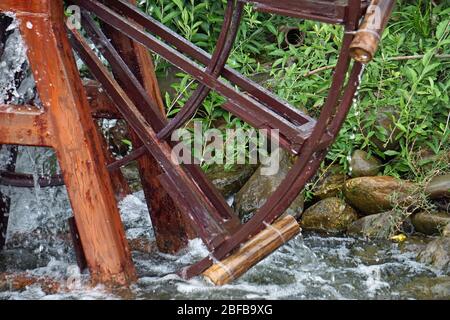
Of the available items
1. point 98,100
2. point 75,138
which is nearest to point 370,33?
point 75,138

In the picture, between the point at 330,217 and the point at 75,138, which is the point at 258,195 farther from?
the point at 75,138

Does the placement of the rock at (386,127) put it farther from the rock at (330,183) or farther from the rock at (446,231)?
the rock at (446,231)

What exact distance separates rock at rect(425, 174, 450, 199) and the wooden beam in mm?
2748

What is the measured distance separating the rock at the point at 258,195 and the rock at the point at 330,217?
89 mm

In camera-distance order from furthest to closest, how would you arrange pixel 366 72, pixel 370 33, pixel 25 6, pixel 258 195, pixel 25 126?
pixel 366 72 → pixel 258 195 → pixel 25 126 → pixel 25 6 → pixel 370 33

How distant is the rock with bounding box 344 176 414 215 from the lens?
5454mm

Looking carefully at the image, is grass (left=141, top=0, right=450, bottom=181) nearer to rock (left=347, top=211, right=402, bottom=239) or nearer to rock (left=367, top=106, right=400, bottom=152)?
rock (left=367, top=106, right=400, bottom=152)

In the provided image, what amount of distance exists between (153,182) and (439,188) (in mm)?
2050

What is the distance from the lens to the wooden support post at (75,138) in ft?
13.1

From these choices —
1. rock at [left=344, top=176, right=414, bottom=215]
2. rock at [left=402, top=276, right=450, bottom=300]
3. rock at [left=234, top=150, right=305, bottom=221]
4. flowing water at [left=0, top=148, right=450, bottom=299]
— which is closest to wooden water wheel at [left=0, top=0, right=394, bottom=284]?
flowing water at [left=0, top=148, right=450, bottom=299]

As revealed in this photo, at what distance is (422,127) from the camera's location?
5684 millimetres

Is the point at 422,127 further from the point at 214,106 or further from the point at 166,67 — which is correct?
the point at 166,67

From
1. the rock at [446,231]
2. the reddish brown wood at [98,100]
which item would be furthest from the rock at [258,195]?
the reddish brown wood at [98,100]

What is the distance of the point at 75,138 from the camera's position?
4.09 metres
